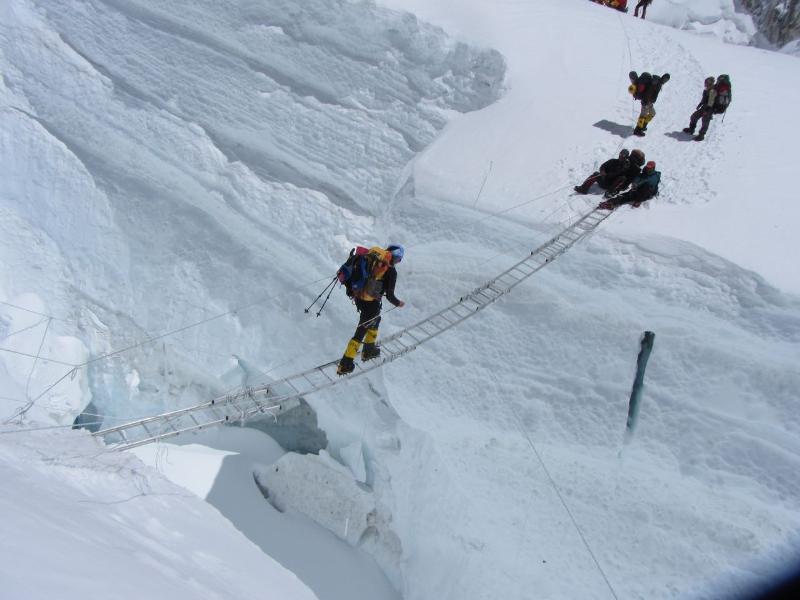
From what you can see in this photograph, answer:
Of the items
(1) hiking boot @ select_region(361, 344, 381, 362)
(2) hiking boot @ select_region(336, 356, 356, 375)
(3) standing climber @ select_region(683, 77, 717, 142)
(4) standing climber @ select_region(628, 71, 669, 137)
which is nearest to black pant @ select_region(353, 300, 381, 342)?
(1) hiking boot @ select_region(361, 344, 381, 362)

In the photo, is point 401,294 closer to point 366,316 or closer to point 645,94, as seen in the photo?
point 366,316

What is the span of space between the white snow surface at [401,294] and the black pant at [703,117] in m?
0.17

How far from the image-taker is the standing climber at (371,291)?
5.24 m

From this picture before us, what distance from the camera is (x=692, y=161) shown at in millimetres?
6734

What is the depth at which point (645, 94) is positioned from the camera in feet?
22.7

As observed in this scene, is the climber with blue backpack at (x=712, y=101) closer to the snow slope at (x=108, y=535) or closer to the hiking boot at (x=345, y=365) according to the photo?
the hiking boot at (x=345, y=365)

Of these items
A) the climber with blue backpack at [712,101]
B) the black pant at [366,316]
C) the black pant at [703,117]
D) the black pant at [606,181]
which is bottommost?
the black pant at [366,316]

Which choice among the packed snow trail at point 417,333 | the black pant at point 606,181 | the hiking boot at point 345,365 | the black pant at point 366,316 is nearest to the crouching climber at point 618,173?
the black pant at point 606,181

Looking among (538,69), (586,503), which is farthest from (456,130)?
(586,503)

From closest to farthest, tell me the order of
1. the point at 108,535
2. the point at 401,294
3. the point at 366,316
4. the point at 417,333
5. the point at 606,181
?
the point at 108,535
the point at 366,316
the point at 606,181
the point at 417,333
the point at 401,294

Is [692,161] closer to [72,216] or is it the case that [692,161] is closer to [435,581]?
[435,581]

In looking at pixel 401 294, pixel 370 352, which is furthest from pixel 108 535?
pixel 401 294

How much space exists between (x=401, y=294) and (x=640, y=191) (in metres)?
2.65

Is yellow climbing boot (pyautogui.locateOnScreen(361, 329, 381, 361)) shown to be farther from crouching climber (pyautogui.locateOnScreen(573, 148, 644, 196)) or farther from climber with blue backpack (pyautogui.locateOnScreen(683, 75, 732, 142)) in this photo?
climber with blue backpack (pyautogui.locateOnScreen(683, 75, 732, 142))
